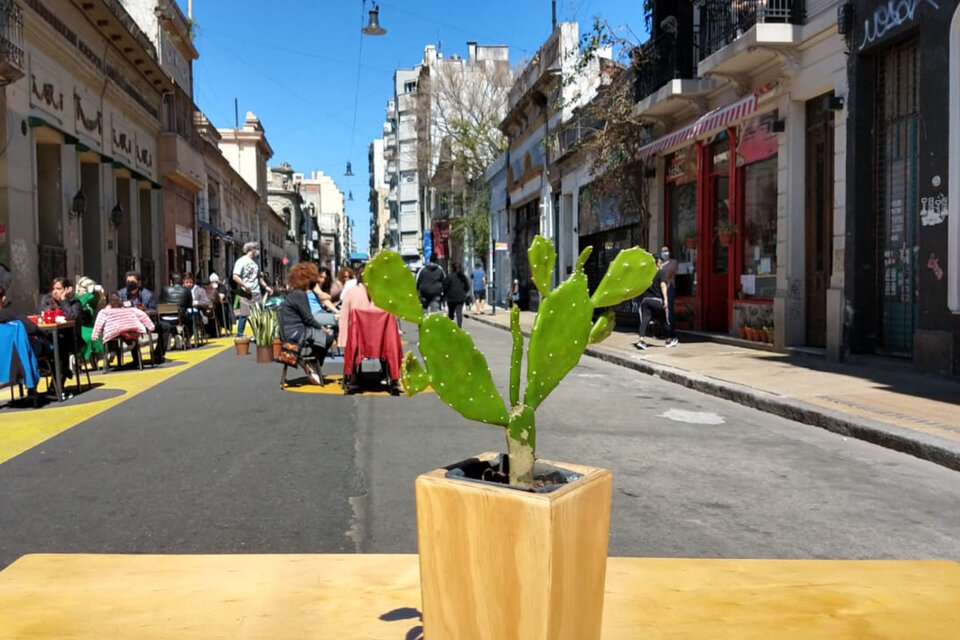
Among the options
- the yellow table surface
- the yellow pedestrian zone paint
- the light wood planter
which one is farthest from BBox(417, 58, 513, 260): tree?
the light wood planter

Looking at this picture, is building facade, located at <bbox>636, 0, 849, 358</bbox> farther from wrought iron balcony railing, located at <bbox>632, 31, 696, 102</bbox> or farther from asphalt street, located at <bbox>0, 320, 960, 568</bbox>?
asphalt street, located at <bbox>0, 320, 960, 568</bbox>

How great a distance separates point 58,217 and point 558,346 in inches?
676

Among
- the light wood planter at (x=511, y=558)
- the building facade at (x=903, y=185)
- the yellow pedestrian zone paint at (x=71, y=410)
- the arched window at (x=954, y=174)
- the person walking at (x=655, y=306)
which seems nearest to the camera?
the light wood planter at (x=511, y=558)

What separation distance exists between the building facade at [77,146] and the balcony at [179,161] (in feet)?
1.47

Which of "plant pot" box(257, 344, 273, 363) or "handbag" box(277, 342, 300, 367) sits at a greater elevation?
"handbag" box(277, 342, 300, 367)

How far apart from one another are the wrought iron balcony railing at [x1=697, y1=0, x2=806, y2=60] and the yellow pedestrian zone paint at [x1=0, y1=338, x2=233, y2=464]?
1038cm

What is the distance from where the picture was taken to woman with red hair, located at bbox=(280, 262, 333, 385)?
963 centimetres

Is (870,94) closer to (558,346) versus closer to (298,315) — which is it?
(298,315)

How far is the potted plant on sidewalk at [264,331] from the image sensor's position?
12047mm

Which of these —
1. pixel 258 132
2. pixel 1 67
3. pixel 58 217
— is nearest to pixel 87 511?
pixel 1 67

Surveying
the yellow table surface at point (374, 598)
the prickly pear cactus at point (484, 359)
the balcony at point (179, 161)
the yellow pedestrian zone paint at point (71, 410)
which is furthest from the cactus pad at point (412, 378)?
the balcony at point (179, 161)

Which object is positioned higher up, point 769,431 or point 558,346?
point 558,346

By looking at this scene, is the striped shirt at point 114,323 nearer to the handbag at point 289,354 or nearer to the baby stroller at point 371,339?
the handbag at point 289,354

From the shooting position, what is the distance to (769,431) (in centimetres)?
723
